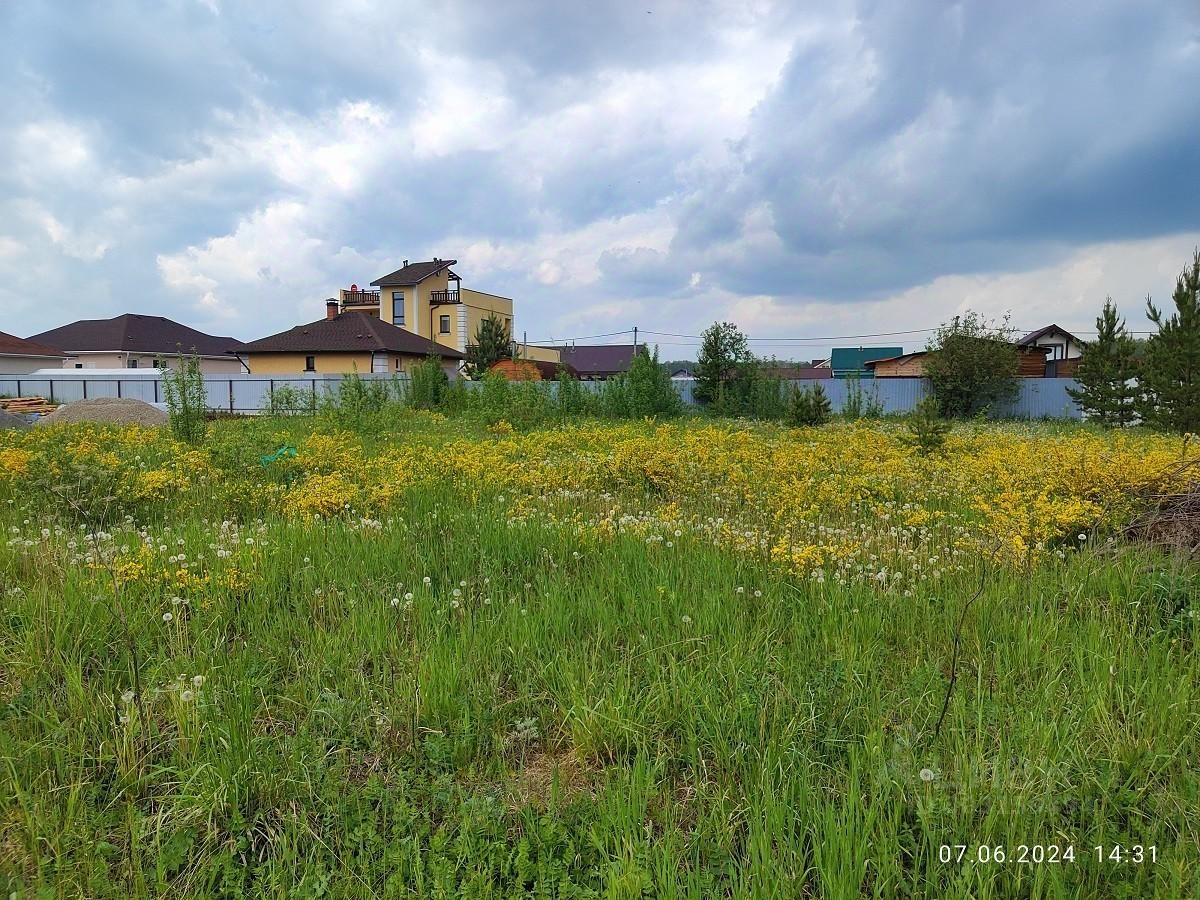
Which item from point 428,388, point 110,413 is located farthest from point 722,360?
point 110,413

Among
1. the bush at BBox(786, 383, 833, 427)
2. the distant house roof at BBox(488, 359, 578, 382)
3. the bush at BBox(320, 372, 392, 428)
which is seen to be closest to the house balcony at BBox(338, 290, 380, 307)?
the distant house roof at BBox(488, 359, 578, 382)

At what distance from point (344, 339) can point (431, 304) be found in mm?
9871

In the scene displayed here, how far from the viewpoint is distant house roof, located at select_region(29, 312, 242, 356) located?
135 feet

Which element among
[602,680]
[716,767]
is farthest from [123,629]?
[716,767]

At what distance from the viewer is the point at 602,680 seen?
8.05 ft

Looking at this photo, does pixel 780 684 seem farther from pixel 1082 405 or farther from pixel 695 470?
pixel 1082 405

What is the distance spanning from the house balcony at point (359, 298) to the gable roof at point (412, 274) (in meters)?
1.91

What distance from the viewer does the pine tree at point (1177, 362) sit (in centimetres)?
1465

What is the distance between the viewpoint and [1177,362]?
15195mm

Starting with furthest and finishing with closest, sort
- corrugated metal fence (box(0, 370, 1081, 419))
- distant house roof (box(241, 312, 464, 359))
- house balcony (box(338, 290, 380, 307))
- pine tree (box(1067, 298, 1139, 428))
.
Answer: house balcony (box(338, 290, 380, 307)) < distant house roof (box(241, 312, 464, 359)) < corrugated metal fence (box(0, 370, 1081, 419)) < pine tree (box(1067, 298, 1139, 428))

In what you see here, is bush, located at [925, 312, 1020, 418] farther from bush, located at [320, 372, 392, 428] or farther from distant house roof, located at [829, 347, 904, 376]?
distant house roof, located at [829, 347, 904, 376]

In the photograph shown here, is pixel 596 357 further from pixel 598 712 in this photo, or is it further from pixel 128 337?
pixel 598 712

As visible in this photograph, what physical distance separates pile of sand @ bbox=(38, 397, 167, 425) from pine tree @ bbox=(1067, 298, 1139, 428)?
2375 cm

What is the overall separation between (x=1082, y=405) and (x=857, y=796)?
80.0 feet
